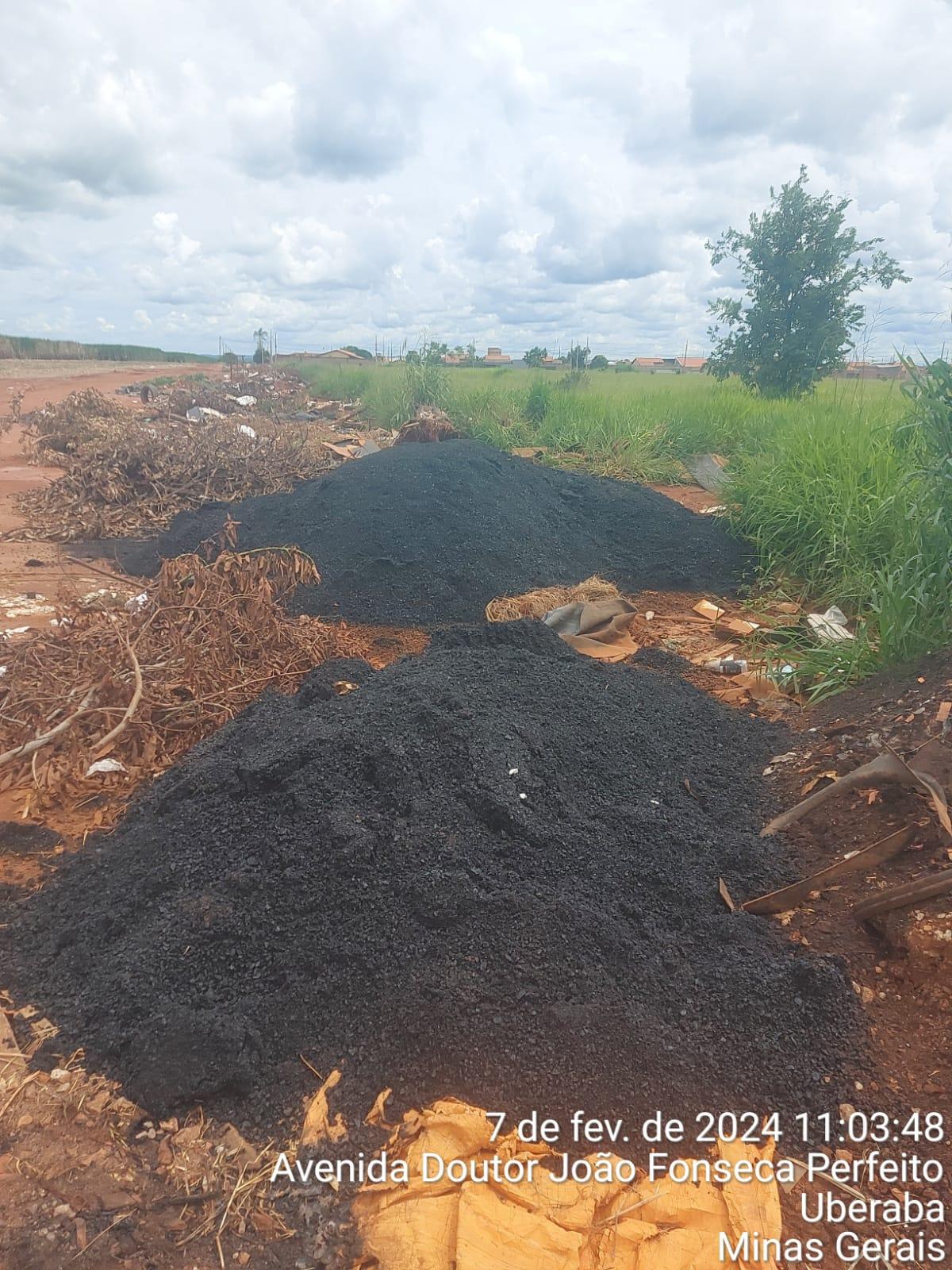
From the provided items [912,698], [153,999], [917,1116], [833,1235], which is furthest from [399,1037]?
[912,698]

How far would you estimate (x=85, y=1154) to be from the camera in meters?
1.43

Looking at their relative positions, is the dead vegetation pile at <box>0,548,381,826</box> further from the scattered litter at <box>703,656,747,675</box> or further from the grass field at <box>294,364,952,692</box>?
the grass field at <box>294,364,952,692</box>

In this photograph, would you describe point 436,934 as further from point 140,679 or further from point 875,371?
point 875,371

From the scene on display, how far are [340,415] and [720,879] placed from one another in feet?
47.6

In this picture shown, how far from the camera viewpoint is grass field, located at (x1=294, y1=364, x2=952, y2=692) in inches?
126

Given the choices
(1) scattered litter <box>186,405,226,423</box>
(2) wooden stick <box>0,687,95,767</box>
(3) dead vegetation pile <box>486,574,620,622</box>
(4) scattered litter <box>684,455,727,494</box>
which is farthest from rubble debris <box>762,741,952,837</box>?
(1) scattered litter <box>186,405,226,423</box>

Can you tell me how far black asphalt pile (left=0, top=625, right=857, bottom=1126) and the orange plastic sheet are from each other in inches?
5.1

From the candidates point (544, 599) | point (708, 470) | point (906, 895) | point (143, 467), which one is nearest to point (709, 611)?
point (544, 599)

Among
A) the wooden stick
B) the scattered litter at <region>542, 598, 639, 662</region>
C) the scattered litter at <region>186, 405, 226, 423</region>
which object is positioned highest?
the scattered litter at <region>186, 405, 226, 423</region>

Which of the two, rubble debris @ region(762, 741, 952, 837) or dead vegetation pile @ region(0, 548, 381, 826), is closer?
rubble debris @ region(762, 741, 952, 837)

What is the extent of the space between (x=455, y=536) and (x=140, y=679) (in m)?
3.38

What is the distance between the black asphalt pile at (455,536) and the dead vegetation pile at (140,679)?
4.61 ft

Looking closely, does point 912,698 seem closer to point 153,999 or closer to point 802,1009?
point 802,1009

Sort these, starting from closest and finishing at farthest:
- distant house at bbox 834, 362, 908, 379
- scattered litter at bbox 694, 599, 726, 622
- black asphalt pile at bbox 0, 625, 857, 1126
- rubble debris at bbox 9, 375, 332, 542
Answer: black asphalt pile at bbox 0, 625, 857, 1126, distant house at bbox 834, 362, 908, 379, scattered litter at bbox 694, 599, 726, 622, rubble debris at bbox 9, 375, 332, 542
